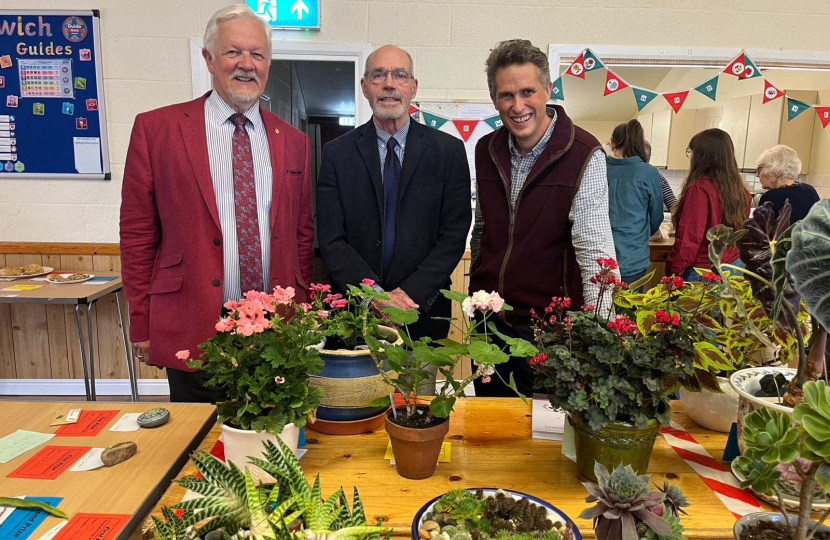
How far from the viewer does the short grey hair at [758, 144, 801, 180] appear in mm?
3652

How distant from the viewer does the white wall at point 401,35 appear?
3.43 metres

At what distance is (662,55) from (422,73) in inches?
60.1

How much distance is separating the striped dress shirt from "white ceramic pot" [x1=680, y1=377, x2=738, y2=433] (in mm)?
1352

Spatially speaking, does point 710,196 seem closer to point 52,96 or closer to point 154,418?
point 154,418

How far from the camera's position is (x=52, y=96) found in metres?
3.46

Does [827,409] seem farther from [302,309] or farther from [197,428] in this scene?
[197,428]

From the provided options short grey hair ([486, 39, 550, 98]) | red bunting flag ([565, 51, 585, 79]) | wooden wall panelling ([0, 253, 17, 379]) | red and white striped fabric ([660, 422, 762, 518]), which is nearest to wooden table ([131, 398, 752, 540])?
red and white striped fabric ([660, 422, 762, 518])

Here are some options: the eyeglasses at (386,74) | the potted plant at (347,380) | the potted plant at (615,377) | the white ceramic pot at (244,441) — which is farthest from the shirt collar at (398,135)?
the white ceramic pot at (244,441)

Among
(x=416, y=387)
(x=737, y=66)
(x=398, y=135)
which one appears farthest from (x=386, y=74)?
(x=737, y=66)

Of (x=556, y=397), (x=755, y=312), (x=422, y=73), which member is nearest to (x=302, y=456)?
(x=556, y=397)

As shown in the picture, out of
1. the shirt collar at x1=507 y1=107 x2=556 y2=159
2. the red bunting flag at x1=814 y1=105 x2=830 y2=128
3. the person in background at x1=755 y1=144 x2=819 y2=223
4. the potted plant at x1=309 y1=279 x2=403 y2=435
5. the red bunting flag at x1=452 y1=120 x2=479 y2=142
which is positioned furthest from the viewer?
the red bunting flag at x1=814 y1=105 x2=830 y2=128

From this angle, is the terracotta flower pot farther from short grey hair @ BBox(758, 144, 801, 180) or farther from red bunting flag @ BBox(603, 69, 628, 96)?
short grey hair @ BBox(758, 144, 801, 180)

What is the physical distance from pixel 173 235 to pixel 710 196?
287 cm

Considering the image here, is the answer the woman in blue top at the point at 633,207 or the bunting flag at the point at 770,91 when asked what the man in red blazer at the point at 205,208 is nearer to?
the woman in blue top at the point at 633,207
